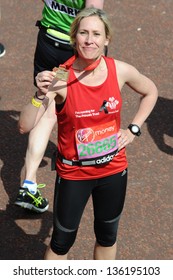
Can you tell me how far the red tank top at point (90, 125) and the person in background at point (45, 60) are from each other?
4.56ft

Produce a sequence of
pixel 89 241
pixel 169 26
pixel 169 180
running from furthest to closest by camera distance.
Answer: pixel 169 26, pixel 169 180, pixel 89 241

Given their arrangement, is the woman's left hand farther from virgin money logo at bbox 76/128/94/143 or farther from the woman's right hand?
the woman's right hand

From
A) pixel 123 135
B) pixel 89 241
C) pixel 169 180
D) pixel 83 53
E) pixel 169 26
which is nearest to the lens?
pixel 83 53

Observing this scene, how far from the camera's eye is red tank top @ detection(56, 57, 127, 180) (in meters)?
4.34

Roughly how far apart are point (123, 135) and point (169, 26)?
4.85 meters

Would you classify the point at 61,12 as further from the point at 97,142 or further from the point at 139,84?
the point at 97,142

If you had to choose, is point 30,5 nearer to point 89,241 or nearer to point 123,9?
point 123,9

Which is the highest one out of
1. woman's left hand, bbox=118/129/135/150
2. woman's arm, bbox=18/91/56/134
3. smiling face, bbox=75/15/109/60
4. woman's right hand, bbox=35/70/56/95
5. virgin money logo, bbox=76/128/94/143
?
smiling face, bbox=75/15/109/60

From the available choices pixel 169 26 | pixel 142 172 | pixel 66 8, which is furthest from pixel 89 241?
pixel 169 26

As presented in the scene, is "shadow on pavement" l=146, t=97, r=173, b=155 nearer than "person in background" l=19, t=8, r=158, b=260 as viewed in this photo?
No

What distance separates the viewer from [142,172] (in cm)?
663

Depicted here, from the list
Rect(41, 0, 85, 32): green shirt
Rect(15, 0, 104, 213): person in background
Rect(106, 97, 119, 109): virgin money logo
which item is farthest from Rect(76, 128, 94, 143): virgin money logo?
Rect(41, 0, 85, 32): green shirt

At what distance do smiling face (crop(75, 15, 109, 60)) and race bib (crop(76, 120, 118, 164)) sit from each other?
489 millimetres

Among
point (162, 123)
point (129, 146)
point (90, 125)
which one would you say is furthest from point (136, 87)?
point (162, 123)
